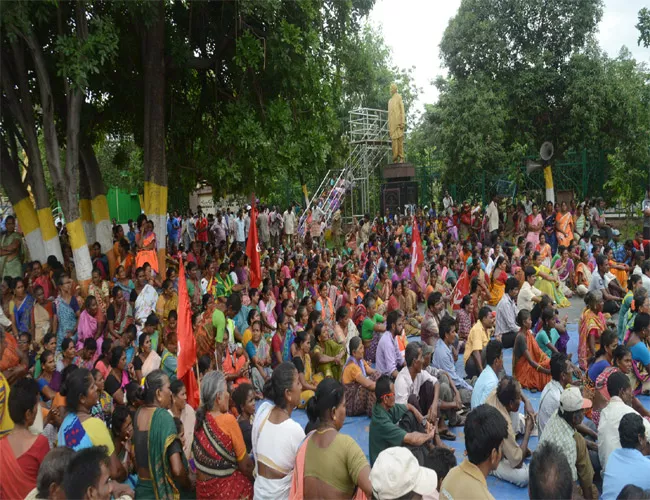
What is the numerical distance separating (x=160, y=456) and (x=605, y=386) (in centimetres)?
409

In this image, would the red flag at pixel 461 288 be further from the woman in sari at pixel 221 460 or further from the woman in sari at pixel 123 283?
the woman in sari at pixel 221 460

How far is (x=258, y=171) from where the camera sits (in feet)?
38.7

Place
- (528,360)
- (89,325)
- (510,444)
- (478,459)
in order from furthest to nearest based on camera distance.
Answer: (89,325) → (528,360) → (510,444) → (478,459)

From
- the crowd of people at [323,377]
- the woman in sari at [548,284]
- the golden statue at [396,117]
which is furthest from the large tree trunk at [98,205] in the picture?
the golden statue at [396,117]

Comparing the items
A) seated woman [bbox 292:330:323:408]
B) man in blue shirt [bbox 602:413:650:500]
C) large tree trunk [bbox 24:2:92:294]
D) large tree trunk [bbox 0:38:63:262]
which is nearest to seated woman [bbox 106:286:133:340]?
large tree trunk [bbox 24:2:92:294]

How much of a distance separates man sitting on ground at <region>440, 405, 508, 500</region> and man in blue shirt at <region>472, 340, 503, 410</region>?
2453 mm

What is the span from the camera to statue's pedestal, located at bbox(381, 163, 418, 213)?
22.6 metres

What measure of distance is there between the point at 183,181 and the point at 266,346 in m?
7.06

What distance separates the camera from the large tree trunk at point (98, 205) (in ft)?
41.3

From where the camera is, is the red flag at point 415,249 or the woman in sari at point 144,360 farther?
the red flag at point 415,249

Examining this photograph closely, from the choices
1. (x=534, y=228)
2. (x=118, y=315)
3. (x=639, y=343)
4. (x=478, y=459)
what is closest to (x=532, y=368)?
(x=639, y=343)

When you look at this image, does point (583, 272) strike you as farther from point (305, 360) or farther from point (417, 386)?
point (417, 386)

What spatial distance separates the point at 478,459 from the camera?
338cm

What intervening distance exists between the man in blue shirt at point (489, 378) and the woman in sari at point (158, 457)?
9.66ft
